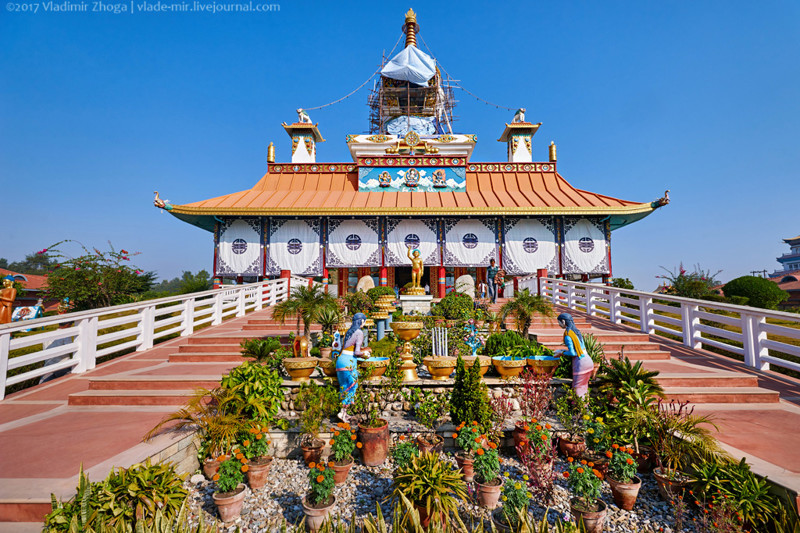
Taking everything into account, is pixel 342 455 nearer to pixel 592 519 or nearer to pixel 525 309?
pixel 592 519

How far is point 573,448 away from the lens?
16.7ft

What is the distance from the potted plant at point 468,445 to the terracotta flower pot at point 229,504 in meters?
2.88

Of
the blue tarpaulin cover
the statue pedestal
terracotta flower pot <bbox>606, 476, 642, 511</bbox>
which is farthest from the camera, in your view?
the blue tarpaulin cover

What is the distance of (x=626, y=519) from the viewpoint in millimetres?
4008

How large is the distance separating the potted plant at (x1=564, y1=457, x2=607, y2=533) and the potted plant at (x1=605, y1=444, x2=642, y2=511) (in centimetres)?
42

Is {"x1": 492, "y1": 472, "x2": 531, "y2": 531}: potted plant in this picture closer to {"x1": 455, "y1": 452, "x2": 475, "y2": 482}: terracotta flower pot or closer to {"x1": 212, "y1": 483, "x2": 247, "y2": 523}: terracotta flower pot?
{"x1": 455, "y1": 452, "x2": 475, "y2": 482}: terracotta flower pot

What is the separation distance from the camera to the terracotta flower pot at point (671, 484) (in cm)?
409

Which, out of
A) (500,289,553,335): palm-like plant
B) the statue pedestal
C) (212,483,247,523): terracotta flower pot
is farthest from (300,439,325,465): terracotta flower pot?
the statue pedestal

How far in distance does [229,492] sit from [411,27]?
4004 centimetres

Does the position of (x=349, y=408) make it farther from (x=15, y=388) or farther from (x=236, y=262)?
(x=236, y=262)

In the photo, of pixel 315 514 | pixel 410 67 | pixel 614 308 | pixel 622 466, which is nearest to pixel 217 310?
pixel 315 514

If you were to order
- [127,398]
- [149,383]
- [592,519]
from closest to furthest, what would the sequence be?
[592,519] → [127,398] → [149,383]

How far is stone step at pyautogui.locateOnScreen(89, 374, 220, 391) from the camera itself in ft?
21.4

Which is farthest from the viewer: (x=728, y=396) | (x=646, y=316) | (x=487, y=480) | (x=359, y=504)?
(x=646, y=316)
